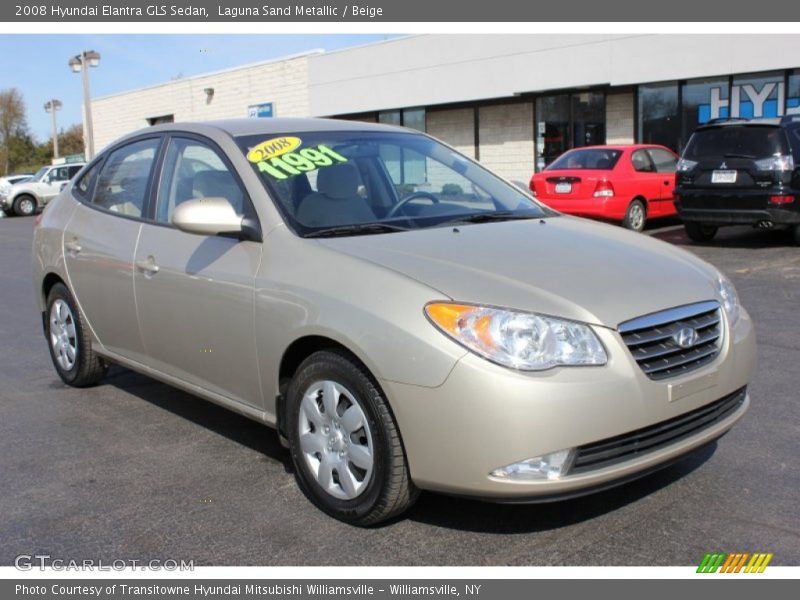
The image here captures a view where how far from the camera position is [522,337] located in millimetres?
3051

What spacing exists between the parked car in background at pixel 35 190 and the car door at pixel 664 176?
21.5m

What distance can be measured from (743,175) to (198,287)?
29.7ft

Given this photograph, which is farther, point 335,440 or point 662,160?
point 662,160

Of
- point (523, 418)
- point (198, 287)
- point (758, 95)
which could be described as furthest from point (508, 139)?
point (523, 418)

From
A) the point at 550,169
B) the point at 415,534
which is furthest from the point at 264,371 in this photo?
the point at 550,169

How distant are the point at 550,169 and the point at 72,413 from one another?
10469mm

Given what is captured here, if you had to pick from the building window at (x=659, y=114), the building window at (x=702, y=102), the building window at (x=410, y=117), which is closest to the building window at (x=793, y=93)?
the building window at (x=702, y=102)

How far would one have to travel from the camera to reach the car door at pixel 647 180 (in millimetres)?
13930

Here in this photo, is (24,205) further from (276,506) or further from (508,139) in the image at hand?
(276,506)

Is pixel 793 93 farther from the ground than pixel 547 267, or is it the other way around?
pixel 793 93

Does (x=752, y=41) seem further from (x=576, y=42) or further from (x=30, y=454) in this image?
(x=30, y=454)

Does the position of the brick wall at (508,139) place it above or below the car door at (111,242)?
above

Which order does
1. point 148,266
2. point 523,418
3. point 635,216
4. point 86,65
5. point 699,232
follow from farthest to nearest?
point 86,65 < point 635,216 < point 699,232 < point 148,266 < point 523,418

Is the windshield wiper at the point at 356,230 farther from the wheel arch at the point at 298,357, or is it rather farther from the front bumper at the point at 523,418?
the front bumper at the point at 523,418
